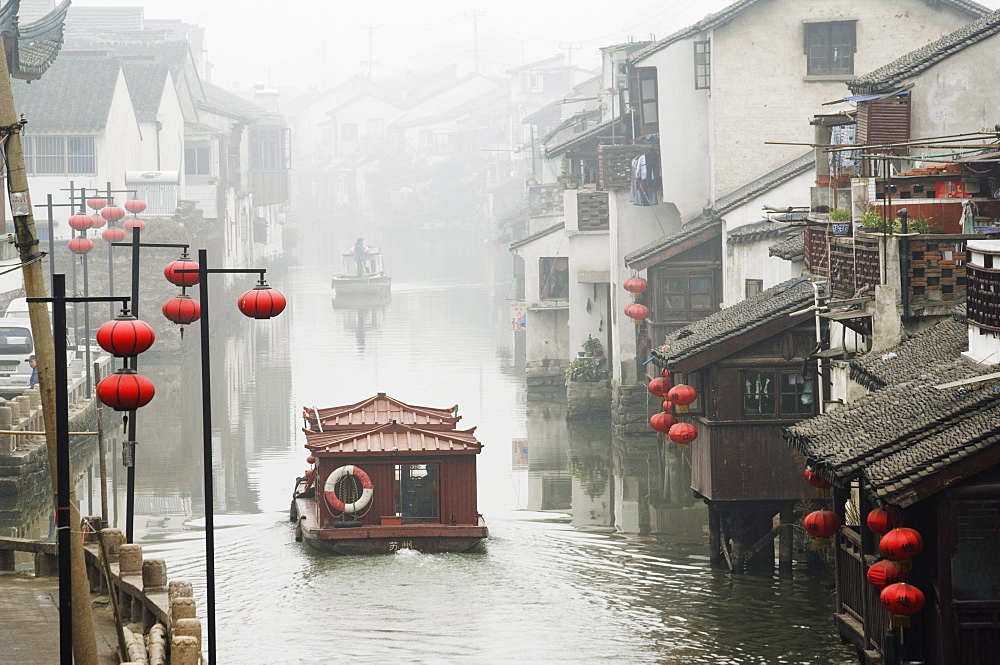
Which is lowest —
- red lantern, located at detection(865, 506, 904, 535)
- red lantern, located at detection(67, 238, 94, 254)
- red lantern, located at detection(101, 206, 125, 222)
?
red lantern, located at detection(865, 506, 904, 535)

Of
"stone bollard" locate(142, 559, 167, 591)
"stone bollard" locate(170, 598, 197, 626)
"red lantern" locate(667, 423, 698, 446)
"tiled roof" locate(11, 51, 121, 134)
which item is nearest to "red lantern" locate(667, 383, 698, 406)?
"red lantern" locate(667, 423, 698, 446)

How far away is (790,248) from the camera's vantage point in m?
26.2

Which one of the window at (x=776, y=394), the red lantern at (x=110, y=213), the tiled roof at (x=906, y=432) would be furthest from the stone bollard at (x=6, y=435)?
the tiled roof at (x=906, y=432)

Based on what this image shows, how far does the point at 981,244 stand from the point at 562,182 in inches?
1119


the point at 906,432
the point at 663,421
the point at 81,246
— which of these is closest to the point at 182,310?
the point at 663,421

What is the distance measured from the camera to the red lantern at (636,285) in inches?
1409

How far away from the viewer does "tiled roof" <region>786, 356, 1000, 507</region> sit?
44.0 feet

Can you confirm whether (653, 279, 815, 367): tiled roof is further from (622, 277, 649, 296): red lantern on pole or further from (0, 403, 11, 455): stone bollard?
(0, 403, 11, 455): stone bollard

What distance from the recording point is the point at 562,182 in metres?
43.4

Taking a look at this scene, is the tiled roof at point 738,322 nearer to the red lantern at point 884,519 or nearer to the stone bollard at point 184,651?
the red lantern at point 884,519

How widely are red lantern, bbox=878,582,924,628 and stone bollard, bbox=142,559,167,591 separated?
7329 mm

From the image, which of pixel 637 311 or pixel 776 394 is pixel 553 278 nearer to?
pixel 637 311

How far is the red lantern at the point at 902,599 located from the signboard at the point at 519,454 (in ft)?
68.1

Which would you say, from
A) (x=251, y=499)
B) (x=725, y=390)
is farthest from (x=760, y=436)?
(x=251, y=499)
